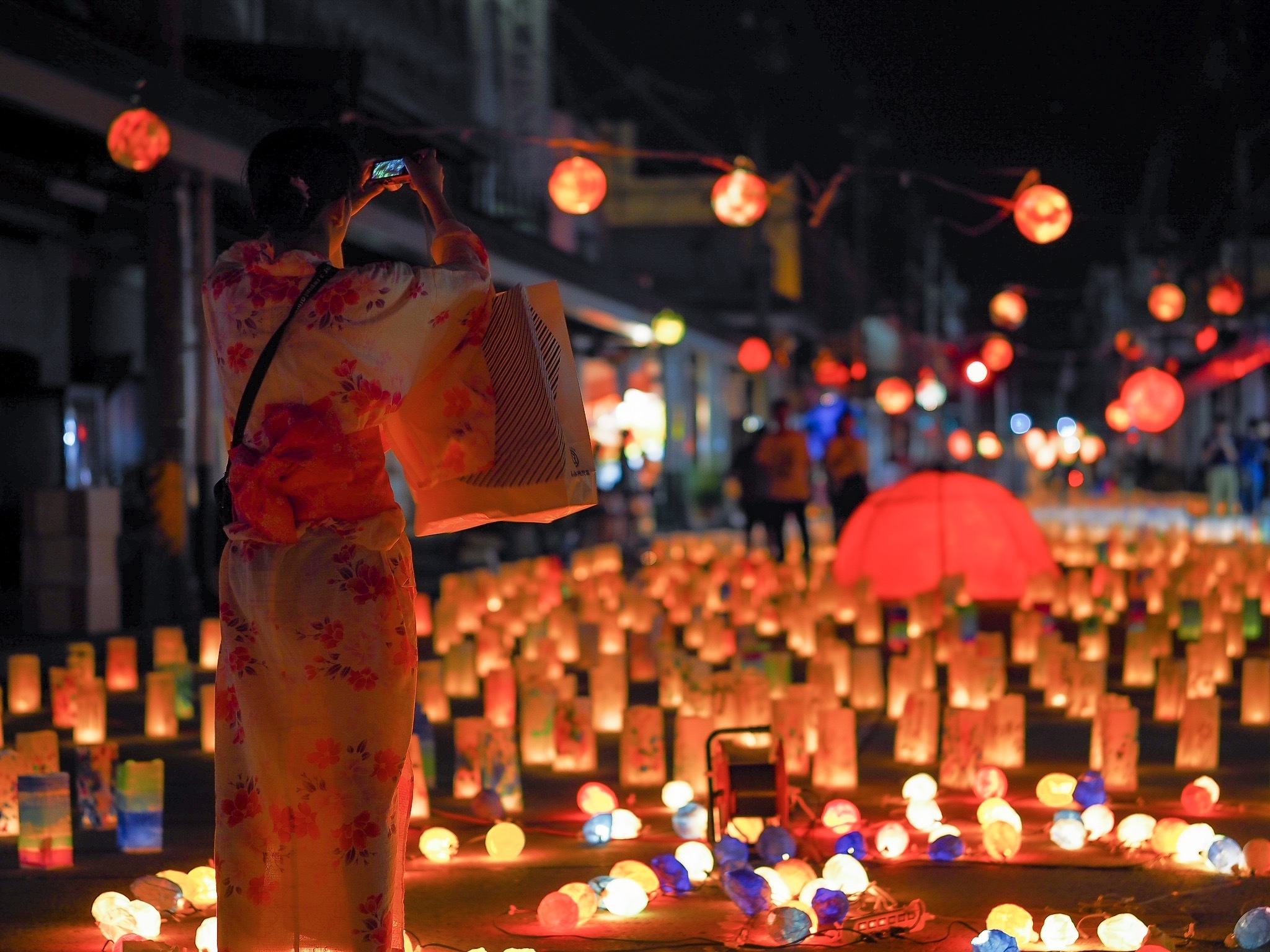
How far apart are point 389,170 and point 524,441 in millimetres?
599

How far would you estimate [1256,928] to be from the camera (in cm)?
357

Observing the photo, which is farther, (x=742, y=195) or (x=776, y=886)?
(x=742, y=195)

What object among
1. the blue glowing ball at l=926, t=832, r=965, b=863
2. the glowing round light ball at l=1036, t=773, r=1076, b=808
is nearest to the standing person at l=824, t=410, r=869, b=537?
the glowing round light ball at l=1036, t=773, r=1076, b=808

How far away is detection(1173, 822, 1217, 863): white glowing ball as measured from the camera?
14.8 feet

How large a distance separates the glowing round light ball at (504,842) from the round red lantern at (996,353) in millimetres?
21413

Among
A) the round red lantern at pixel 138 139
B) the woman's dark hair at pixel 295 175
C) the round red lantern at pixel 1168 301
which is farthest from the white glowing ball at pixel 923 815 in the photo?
the round red lantern at pixel 1168 301

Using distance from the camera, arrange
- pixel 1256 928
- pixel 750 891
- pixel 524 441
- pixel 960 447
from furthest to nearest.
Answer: pixel 960 447
pixel 750 891
pixel 1256 928
pixel 524 441

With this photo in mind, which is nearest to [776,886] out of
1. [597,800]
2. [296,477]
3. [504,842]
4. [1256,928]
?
[504,842]

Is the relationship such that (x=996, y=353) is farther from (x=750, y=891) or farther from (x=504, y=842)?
(x=750, y=891)

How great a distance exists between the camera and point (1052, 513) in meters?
29.4

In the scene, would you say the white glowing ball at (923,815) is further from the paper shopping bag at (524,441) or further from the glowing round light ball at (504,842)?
the paper shopping bag at (524,441)

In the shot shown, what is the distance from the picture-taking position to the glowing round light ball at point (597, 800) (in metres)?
5.23

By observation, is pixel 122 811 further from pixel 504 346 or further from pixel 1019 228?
pixel 1019 228

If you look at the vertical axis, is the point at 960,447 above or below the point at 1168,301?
below
